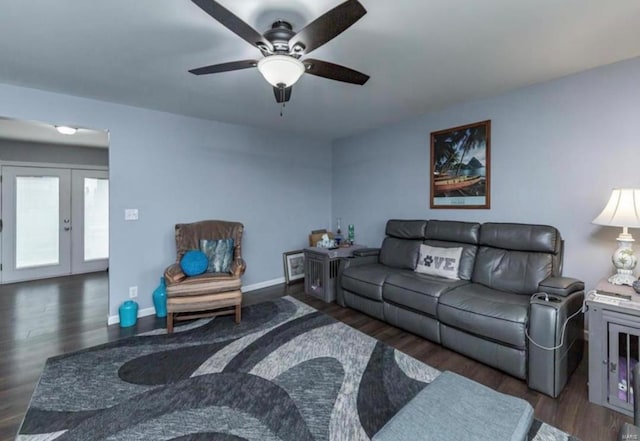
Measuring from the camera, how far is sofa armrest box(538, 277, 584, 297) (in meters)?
2.15

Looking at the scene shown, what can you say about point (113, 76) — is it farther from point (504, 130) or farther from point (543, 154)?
point (543, 154)

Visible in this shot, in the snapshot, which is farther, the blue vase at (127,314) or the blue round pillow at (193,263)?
the blue round pillow at (193,263)

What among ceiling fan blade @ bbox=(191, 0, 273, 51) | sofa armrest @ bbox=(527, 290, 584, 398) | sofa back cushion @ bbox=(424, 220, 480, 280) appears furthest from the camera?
sofa back cushion @ bbox=(424, 220, 480, 280)

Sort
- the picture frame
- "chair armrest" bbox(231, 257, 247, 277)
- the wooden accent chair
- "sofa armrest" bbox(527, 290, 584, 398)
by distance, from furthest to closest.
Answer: the picture frame < "chair armrest" bbox(231, 257, 247, 277) < the wooden accent chair < "sofa armrest" bbox(527, 290, 584, 398)

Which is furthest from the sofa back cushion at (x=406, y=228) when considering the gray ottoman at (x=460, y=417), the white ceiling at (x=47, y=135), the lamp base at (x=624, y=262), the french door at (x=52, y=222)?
the french door at (x=52, y=222)

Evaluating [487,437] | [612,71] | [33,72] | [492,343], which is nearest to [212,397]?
[487,437]

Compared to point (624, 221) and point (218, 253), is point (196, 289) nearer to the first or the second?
point (218, 253)

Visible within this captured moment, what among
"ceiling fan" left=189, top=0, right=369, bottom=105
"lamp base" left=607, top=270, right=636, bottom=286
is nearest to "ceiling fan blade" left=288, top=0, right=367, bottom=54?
"ceiling fan" left=189, top=0, right=369, bottom=105

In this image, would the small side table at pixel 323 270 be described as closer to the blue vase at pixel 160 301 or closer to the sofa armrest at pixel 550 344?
the blue vase at pixel 160 301

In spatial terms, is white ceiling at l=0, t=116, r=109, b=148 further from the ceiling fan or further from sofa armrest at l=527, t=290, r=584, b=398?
sofa armrest at l=527, t=290, r=584, b=398

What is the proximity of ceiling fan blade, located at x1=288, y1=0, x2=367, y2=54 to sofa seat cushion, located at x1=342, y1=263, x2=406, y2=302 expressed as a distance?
2299 mm

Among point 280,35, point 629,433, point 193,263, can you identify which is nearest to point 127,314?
point 193,263

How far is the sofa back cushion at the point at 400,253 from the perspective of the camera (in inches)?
135

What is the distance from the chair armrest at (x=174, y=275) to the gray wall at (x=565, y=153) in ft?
9.74
